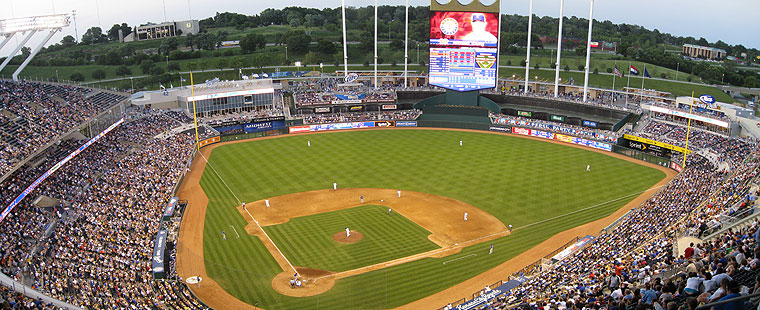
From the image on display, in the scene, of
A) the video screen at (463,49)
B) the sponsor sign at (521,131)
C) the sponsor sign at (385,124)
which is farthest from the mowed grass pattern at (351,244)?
the video screen at (463,49)

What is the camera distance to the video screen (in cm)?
6569

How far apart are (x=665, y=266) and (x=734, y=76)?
81374 mm

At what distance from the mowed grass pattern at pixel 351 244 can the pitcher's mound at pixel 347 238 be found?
0.30 m

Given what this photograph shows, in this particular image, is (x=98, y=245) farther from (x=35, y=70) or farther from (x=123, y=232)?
(x=35, y=70)

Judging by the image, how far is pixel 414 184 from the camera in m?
46.6

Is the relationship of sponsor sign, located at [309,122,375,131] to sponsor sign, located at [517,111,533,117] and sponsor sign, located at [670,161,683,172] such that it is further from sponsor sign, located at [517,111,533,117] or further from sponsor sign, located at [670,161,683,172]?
sponsor sign, located at [670,161,683,172]

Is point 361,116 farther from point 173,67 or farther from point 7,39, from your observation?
point 173,67

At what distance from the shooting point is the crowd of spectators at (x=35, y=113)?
3593cm

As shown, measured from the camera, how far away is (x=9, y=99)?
145 feet

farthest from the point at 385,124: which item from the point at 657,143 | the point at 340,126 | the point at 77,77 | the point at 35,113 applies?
the point at 77,77

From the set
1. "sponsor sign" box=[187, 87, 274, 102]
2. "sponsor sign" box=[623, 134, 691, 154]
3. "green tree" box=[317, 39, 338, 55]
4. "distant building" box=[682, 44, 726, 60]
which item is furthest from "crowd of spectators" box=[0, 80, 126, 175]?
"distant building" box=[682, 44, 726, 60]

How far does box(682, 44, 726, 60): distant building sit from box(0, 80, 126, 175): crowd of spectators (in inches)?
4270

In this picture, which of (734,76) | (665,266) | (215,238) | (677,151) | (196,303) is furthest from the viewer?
(734,76)

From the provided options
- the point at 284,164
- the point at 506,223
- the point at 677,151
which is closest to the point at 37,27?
the point at 284,164
